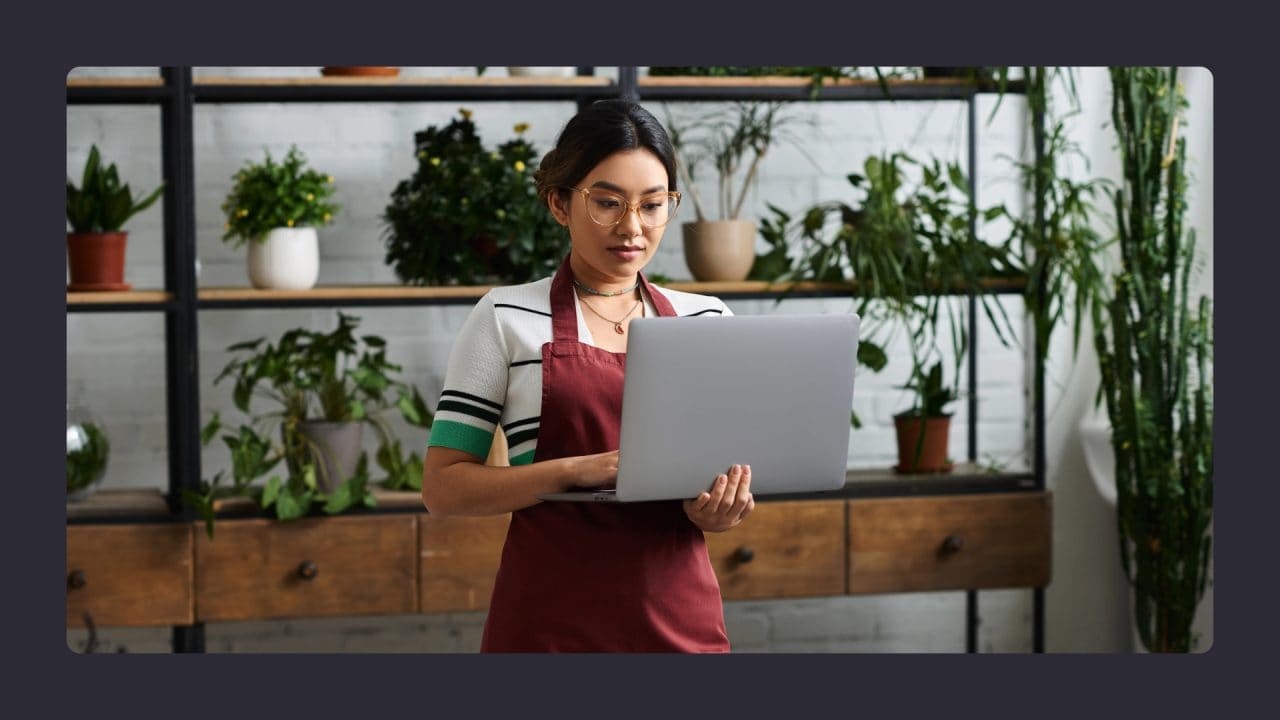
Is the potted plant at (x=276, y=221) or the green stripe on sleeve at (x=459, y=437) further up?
the potted plant at (x=276, y=221)

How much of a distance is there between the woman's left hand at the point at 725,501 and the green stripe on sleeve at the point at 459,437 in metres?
0.28

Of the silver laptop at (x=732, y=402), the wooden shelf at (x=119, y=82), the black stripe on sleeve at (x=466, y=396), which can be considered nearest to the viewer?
the silver laptop at (x=732, y=402)

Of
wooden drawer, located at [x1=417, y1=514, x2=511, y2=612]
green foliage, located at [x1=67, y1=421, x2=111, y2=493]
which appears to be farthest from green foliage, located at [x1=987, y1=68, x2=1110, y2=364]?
green foliage, located at [x1=67, y1=421, x2=111, y2=493]

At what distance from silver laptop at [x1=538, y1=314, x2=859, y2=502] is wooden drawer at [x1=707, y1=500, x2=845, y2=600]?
1.36 m

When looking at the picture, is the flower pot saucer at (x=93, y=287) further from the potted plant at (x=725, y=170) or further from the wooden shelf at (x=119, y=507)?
the potted plant at (x=725, y=170)

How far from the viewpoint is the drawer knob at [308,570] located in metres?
2.77

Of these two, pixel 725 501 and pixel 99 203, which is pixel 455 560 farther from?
pixel 725 501

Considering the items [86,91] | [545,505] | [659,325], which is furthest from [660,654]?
[86,91]

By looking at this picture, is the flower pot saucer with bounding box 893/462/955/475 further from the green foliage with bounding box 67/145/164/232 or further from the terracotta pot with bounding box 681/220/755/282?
the green foliage with bounding box 67/145/164/232

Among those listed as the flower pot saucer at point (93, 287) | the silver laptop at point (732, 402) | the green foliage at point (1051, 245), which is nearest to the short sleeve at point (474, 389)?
the silver laptop at point (732, 402)

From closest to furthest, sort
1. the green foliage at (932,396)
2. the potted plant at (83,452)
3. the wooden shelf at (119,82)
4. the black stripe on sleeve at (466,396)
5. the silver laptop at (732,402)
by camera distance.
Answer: the silver laptop at (732,402) < the black stripe on sleeve at (466,396) < the wooden shelf at (119,82) < the potted plant at (83,452) < the green foliage at (932,396)

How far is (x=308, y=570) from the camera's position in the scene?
9.07 feet

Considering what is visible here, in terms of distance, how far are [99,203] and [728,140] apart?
1.53 meters

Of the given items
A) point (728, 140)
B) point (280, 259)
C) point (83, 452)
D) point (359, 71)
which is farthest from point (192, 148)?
point (728, 140)
